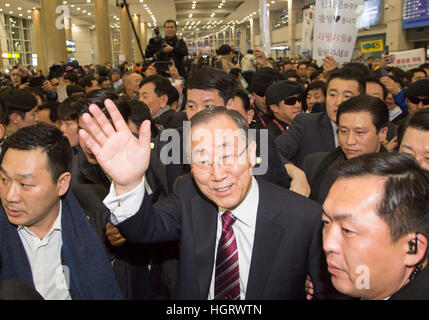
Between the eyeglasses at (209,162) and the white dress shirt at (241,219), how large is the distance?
0.20 meters

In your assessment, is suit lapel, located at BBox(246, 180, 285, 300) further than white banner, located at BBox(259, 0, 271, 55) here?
No

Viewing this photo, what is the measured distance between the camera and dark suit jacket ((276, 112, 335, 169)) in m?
3.14

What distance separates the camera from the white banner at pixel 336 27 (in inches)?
167

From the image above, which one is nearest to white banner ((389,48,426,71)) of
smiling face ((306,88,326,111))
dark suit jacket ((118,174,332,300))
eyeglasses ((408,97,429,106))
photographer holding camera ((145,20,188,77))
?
smiling face ((306,88,326,111))

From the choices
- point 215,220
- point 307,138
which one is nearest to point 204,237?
point 215,220

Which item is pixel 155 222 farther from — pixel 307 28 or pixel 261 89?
pixel 307 28

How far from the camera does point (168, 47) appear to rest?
5680 millimetres

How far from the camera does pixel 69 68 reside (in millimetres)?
5625

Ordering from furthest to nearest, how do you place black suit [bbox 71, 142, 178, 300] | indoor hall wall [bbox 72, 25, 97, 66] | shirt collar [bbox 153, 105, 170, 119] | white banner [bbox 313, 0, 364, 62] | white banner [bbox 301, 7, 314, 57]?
indoor hall wall [bbox 72, 25, 97, 66]
white banner [bbox 301, 7, 314, 57]
white banner [bbox 313, 0, 364, 62]
shirt collar [bbox 153, 105, 170, 119]
black suit [bbox 71, 142, 178, 300]

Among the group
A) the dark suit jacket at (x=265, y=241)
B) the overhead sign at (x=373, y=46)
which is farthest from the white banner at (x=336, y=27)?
the overhead sign at (x=373, y=46)

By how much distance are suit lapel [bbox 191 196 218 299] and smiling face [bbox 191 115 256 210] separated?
0.47ft

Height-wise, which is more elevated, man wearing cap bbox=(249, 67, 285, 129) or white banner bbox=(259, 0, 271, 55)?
white banner bbox=(259, 0, 271, 55)

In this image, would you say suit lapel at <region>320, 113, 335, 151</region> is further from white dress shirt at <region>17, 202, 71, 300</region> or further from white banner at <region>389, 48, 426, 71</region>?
white banner at <region>389, 48, 426, 71</region>

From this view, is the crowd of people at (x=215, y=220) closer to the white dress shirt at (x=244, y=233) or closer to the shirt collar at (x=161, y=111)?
the white dress shirt at (x=244, y=233)
